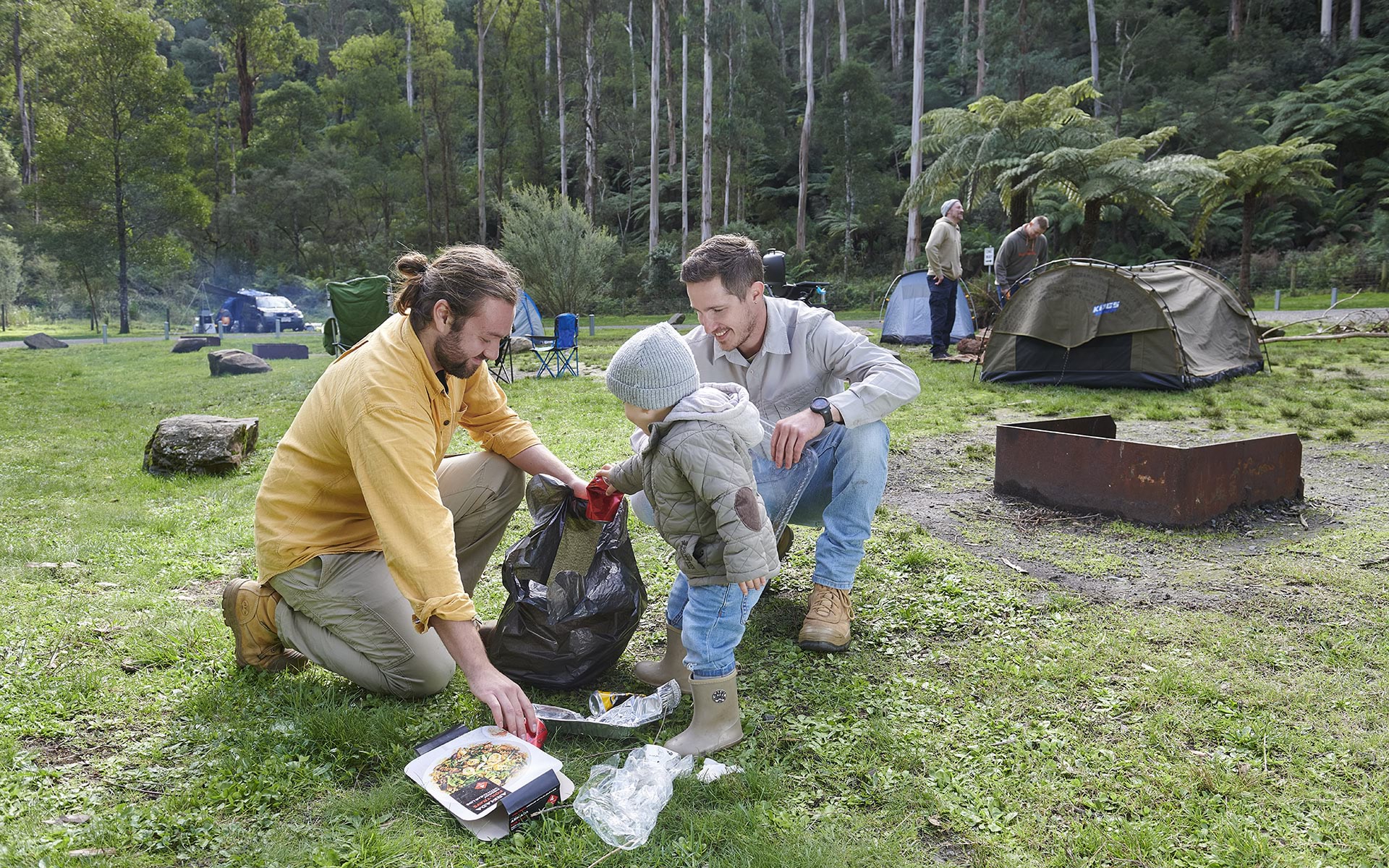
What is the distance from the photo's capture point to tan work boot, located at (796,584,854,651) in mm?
2932

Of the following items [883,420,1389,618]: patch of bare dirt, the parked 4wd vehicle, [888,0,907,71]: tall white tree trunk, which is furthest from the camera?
[888,0,907,71]: tall white tree trunk

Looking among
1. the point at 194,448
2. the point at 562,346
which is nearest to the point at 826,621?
the point at 194,448

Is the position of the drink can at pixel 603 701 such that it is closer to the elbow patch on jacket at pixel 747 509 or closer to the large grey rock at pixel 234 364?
the elbow patch on jacket at pixel 747 509

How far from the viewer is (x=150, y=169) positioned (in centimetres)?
2114

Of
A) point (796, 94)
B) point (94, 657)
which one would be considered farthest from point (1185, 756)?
point (796, 94)

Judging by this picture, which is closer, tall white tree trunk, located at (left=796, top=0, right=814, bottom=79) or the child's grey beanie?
the child's grey beanie

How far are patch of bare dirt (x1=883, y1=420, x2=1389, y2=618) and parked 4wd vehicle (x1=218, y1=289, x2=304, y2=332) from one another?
2275cm

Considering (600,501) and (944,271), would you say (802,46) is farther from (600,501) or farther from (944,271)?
(600,501)

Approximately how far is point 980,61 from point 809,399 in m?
32.3

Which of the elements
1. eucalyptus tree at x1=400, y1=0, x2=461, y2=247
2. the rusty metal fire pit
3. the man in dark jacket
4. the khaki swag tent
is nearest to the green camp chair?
Result: the khaki swag tent

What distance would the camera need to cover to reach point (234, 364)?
13.3m

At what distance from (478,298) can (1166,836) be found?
85.6 inches

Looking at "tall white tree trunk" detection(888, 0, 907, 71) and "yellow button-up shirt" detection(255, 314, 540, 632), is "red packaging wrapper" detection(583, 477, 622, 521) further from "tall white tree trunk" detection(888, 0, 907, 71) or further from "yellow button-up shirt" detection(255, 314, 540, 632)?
"tall white tree trunk" detection(888, 0, 907, 71)

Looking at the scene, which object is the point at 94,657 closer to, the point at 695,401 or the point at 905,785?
the point at 695,401
